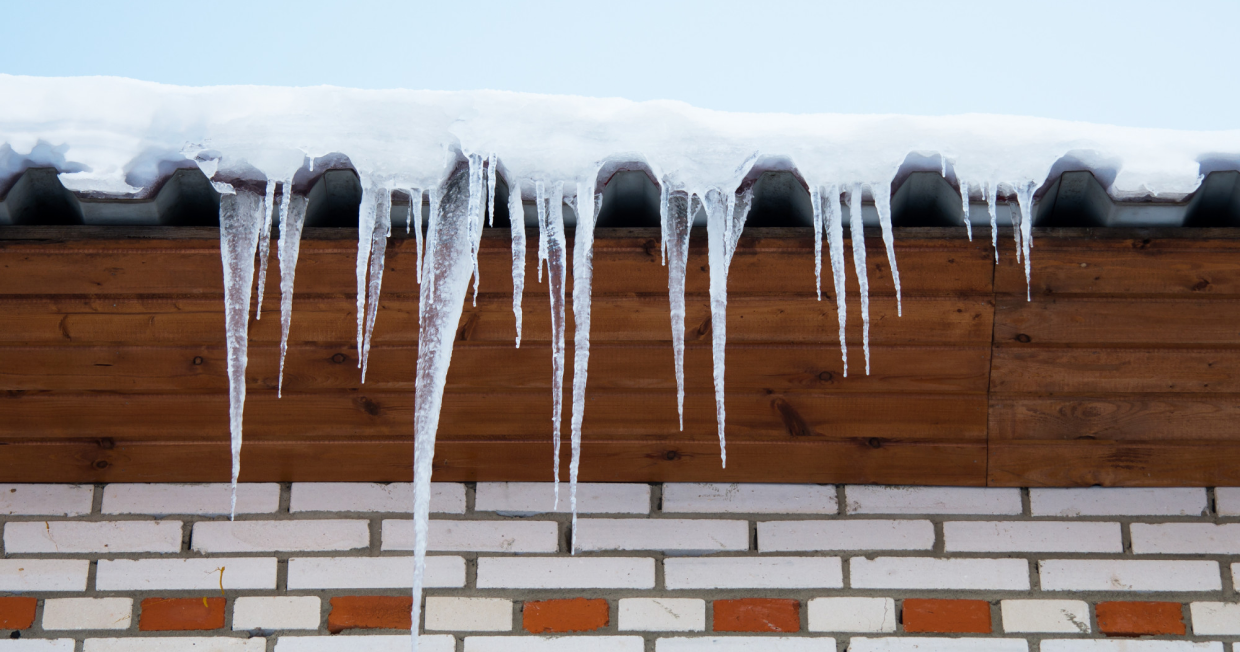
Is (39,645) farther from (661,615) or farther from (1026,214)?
(1026,214)

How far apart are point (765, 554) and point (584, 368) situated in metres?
0.70

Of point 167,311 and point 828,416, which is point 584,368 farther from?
point 167,311

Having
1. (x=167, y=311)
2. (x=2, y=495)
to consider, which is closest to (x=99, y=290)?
(x=167, y=311)

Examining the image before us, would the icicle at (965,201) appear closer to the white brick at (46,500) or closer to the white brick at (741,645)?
the white brick at (741,645)

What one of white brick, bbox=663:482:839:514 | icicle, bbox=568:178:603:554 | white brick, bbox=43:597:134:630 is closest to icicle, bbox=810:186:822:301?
icicle, bbox=568:178:603:554

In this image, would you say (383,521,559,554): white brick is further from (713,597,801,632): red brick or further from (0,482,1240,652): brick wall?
(713,597,801,632): red brick

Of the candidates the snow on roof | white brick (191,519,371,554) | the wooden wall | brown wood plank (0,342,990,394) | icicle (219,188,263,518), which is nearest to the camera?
the snow on roof

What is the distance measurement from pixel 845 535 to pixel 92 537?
1740 mm

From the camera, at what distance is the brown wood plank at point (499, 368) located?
187cm

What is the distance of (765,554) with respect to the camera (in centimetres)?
211

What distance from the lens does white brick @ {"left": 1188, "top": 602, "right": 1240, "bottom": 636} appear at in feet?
6.73

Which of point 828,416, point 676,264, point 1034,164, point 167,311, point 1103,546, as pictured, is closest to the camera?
point 1034,164

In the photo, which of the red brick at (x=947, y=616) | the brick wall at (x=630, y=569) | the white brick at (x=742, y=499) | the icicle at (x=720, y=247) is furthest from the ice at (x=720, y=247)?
the red brick at (x=947, y=616)

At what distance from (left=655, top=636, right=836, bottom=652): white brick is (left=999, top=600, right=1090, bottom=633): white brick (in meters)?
0.41
